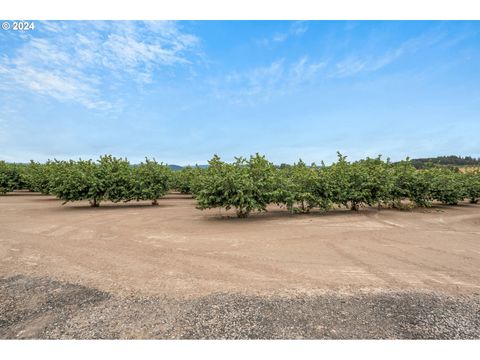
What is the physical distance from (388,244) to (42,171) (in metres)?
22.9

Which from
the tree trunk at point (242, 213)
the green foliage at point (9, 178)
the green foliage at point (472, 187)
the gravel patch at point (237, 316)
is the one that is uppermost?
the green foliage at point (9, 178)

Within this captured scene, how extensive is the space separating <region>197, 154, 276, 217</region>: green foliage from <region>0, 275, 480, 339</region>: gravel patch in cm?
→ 679

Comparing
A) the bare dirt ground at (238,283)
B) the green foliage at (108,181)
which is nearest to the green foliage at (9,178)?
the green foliage at (108,181)

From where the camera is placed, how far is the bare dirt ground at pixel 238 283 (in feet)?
12.1

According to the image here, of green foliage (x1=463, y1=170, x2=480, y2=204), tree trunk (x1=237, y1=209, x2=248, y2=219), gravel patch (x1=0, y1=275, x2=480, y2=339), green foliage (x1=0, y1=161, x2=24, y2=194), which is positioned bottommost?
gravel patch (x1=0, y1=275, x2=480, y2=339)

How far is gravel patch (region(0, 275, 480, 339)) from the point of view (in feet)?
11.6

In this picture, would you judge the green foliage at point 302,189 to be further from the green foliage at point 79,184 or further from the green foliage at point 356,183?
the green foliage at point 79,184

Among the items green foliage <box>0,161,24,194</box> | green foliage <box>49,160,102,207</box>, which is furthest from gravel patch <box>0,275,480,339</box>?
green foliage <box>0,161,24,194</box>

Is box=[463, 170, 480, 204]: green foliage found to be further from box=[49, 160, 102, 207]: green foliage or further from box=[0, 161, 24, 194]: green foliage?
box=[0, 161, 24, 194]: green foliage

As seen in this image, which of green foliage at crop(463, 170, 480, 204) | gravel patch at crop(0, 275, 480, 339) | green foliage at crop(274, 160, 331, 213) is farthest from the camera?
green foliage at crop(463, 170, 480, 204)

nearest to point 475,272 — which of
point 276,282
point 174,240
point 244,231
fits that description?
point 276,282

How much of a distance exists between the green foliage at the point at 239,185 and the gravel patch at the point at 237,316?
679 cm

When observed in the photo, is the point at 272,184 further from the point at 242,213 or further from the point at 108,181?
the point at 108,181

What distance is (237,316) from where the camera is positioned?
12.8ft
